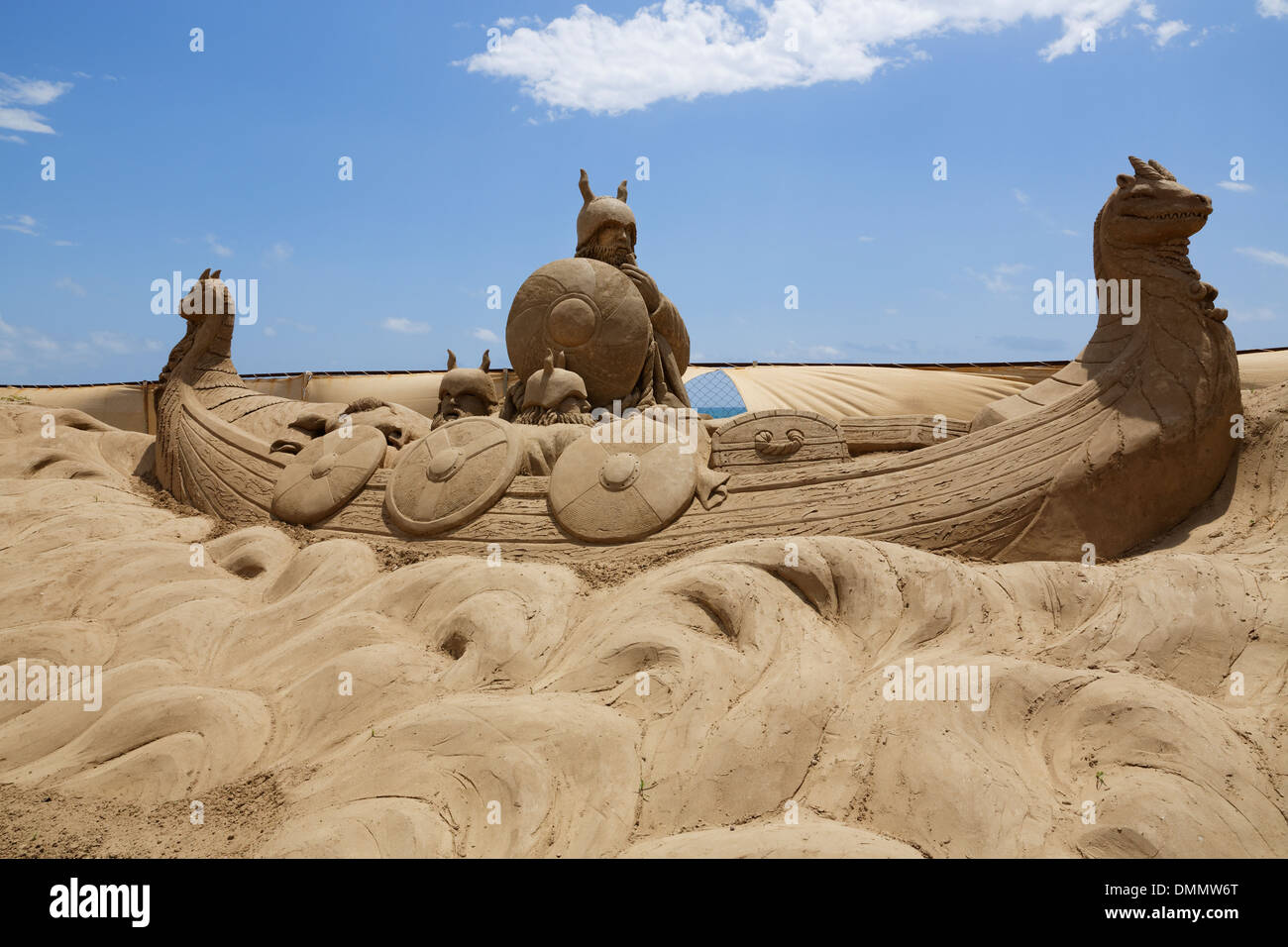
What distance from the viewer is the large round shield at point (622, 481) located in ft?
19.0

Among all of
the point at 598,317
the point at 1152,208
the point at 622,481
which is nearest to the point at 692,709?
the point at 622,481

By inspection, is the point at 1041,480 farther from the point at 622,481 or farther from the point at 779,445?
the point at 622,481

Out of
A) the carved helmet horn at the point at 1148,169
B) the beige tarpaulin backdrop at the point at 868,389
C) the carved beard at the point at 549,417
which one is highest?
the carved helmet horn at the point at 1148,169

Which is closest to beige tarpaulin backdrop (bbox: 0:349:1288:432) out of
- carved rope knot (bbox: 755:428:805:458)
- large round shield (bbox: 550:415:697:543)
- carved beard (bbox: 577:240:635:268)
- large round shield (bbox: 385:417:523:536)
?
carved beard (bbox: 577:240:635:268)

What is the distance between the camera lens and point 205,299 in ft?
27.2

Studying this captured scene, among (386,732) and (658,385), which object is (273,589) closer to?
(386,732)

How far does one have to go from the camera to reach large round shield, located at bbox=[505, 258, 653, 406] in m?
7.24

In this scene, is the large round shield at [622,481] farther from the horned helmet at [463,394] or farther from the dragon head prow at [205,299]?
the dragon head prow at [205,299]

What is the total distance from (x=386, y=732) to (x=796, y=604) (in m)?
2.00

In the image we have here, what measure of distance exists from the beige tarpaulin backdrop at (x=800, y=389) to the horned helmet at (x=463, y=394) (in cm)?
535

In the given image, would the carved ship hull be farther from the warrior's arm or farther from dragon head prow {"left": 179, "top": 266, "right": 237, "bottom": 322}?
dragon head prow {"left": 179, "top": 266, "right": 237, "bottom": 322}

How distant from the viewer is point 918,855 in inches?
134

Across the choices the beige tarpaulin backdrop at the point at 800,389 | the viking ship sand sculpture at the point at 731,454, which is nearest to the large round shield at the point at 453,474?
the viking ship sand sculpture at the point at 731,454
